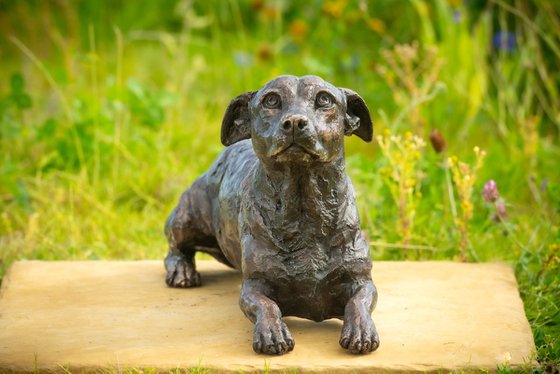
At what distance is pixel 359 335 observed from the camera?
3.51m

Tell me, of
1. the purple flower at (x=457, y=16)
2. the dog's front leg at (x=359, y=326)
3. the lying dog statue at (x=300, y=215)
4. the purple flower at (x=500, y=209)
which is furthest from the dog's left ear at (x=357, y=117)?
the purple flower at (x=457, y=16)

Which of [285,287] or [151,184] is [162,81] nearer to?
[151,184]

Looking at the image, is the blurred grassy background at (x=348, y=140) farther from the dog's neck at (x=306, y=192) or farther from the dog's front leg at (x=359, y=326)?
the dog's neck at (x=306, y=192)

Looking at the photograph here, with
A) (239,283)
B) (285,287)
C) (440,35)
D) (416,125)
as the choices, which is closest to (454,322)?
(285,287)

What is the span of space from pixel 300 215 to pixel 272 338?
482 mm

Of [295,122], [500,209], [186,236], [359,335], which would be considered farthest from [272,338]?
[500,209]

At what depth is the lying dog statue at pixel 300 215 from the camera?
3.45 meters

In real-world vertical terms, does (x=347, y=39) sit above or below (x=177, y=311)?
above

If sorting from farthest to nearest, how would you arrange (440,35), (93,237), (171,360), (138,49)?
(138,49) → (440,35) → (93,237) → (171,360)

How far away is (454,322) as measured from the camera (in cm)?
392

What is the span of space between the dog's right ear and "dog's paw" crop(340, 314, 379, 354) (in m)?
0.86

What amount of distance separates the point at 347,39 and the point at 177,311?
4950 millimetres

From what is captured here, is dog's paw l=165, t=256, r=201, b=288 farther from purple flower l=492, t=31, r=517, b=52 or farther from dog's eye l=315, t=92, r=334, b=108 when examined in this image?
purple flower l=492, t=31, r=517, b=52

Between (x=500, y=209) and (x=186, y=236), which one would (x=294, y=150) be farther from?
(x=500, y=209)
